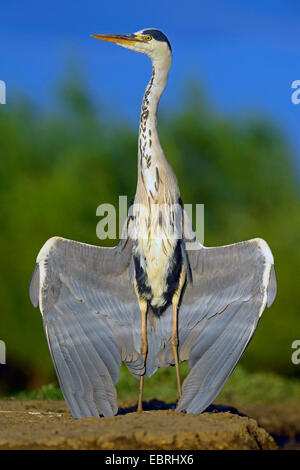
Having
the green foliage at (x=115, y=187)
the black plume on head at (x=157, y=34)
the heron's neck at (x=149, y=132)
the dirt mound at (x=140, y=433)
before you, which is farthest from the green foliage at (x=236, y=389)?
the black plume on head at (x=157, y=34)

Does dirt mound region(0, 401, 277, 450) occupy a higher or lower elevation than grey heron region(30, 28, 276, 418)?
lower

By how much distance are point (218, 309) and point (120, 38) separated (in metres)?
2.91

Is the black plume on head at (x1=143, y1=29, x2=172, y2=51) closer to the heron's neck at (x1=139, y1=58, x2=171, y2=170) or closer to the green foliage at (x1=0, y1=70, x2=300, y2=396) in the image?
the heron's neck at (x1=139, y1=58, x2=171, y2=170)

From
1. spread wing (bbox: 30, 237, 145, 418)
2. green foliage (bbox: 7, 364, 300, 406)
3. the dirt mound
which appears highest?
spread wing (bbox: 30, 237, 145, 418)

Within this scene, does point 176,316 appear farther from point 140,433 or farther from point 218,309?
point 140,433

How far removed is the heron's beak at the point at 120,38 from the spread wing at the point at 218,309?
2.21m

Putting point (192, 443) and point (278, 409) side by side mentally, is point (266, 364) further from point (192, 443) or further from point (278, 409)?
point (192, 443)

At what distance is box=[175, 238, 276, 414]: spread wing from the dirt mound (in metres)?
0.31

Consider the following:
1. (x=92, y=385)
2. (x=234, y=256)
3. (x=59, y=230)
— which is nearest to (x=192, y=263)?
(x=234, y=256)

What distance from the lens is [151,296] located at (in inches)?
276

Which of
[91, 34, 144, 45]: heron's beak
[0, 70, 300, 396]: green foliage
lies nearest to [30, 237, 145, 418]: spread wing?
[91, 34, 144, 45]: heron's beak

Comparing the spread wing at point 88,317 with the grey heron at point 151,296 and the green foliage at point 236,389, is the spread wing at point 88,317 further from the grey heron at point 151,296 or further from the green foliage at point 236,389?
the green foliage at point 236,389

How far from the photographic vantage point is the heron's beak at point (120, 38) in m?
7.44

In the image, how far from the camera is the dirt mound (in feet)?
17.4
